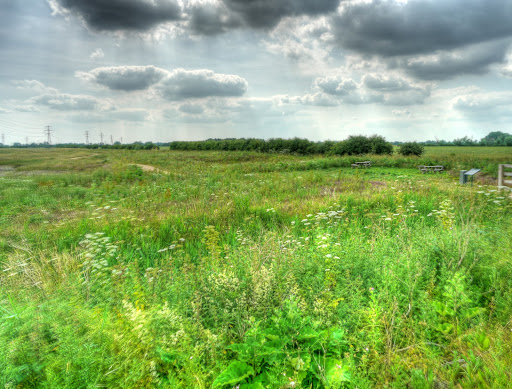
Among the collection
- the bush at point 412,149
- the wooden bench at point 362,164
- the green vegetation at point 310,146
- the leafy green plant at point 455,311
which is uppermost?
the green vegetation at point 310,146

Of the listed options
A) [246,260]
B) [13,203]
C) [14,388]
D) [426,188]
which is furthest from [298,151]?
[14,388]

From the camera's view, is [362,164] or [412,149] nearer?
[362,164]

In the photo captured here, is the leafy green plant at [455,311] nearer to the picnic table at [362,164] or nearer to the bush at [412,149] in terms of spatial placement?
the picnic table at [362,164]

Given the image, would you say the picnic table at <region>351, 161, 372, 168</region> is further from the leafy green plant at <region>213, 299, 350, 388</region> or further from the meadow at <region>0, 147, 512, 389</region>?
the leafy green plant at <region>213, 299, 350, 388</region>

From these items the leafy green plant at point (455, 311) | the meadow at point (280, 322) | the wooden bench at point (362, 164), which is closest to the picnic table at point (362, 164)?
the wooden bench at point (362, 164)

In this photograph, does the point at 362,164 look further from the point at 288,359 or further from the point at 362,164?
the point at 288,359

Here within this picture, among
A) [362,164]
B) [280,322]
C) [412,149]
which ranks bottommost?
[280,322]

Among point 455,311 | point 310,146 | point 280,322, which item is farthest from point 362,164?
point 280,322

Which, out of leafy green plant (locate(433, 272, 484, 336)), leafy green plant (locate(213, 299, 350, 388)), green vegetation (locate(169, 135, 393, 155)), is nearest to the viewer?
leafy green plant (locate(213, 299, 350, 388))

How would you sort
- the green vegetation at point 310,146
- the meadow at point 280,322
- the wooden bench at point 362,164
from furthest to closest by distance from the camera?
the green vegetation at point 310,146
the wooden bench at point 362,164
the meadow at point 280,322

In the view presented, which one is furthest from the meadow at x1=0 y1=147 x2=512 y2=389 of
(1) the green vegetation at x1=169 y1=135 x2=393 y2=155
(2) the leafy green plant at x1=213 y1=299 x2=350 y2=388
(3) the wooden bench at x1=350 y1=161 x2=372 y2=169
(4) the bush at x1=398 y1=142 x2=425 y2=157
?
(1) the green vegetation at x1=169 y1=135 x2=393 y2=155

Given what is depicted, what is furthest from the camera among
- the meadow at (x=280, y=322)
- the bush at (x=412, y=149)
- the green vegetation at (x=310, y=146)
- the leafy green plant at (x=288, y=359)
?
the green vegetation at (x=310, y=146)

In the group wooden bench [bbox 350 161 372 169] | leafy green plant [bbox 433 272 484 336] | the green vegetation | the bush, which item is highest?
the green vegetation

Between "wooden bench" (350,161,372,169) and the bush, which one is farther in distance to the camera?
the bush
